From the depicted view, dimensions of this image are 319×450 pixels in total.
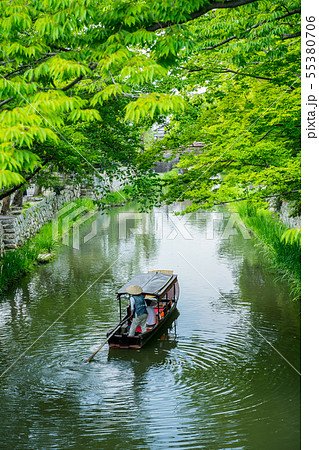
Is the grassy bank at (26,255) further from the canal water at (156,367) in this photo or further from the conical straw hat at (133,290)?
the conical straw hat at (133,290)

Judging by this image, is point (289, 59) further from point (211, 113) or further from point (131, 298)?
point (131, 298)

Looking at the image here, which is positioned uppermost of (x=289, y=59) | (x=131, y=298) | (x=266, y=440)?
(x=289, y=59)

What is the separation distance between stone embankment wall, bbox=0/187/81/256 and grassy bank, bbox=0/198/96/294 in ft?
1.09

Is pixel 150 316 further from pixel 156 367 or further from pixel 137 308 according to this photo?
pixel 156 367

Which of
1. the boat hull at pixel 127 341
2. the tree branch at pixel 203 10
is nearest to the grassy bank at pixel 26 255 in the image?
the boat hull at pixel 127 341

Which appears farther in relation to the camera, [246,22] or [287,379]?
[246,22]

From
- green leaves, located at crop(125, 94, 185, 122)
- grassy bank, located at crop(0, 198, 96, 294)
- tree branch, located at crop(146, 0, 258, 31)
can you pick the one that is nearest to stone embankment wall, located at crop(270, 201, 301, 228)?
grassy bank, located at crop(0, 198, 96, 294)

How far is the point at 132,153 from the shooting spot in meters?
16.0

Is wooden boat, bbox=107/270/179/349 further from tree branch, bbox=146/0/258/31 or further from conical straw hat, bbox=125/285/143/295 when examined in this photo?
tree branch, bbox=146/0/258/31

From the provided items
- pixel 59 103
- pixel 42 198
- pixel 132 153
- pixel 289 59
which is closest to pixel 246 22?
pixel 289 59

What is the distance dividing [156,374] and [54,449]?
3.26 metres

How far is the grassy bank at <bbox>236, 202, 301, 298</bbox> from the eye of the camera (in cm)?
1695

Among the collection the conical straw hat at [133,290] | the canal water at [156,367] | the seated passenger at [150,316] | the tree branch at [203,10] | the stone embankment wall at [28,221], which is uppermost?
the tree branch at [203,10]

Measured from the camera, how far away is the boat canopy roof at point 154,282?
13.2 metres
